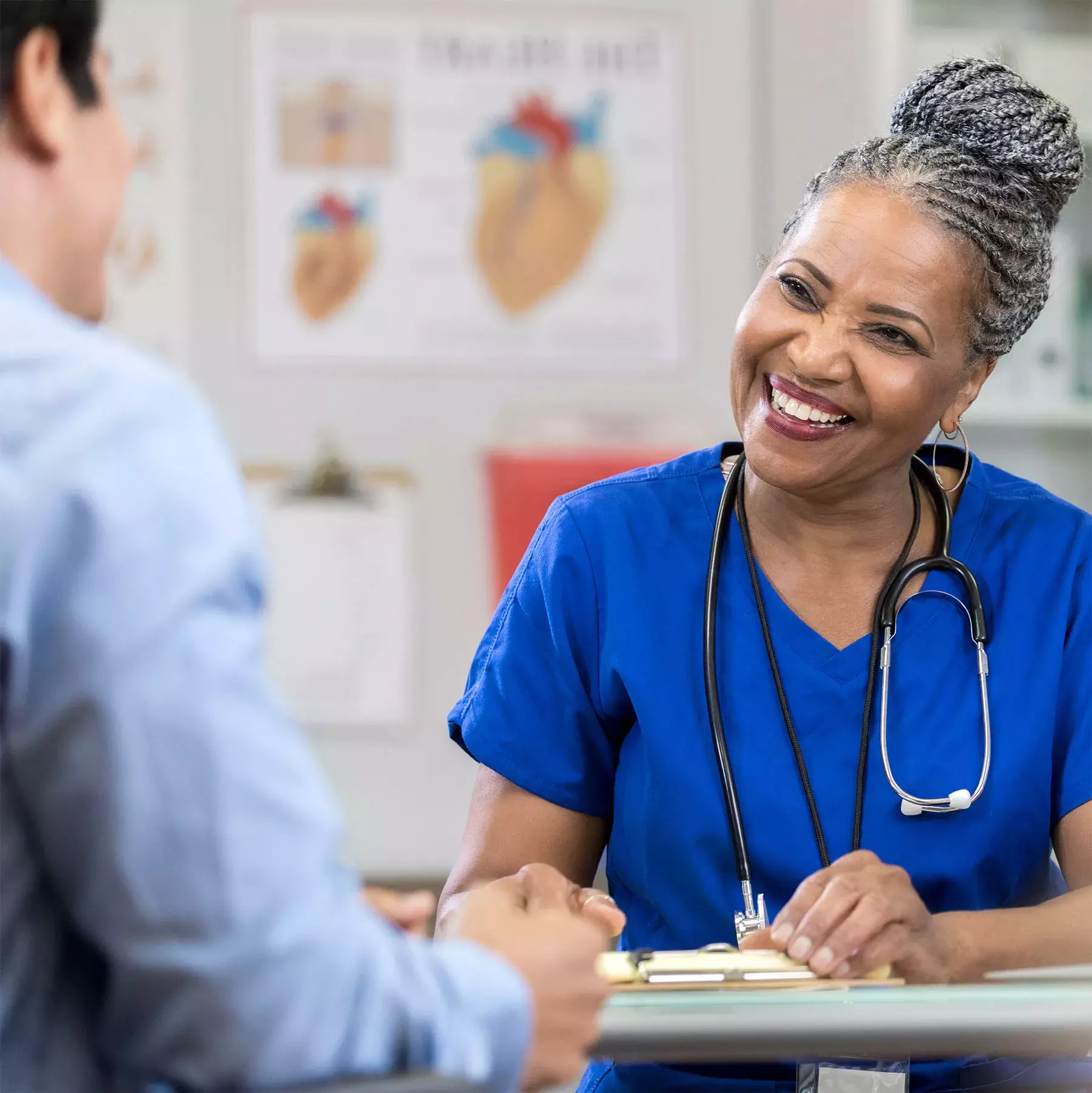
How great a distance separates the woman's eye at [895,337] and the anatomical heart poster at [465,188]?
1.16 m

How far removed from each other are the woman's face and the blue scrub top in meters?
0.13

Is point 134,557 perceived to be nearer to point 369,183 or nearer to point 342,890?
point 342,890

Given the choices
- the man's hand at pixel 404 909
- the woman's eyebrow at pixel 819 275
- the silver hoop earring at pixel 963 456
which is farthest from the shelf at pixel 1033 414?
the man's hand at pixel 404 909

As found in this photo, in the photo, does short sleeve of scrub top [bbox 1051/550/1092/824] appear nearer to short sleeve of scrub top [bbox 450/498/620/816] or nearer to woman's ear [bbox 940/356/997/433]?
woman's ear [bbox 940/356/997/433]

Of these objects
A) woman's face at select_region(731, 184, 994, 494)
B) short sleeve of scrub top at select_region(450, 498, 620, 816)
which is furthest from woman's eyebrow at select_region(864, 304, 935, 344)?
short sleeve of scrub top at select_region(450, 498, 620, 816)

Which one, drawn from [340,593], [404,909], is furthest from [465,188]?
[404,909]

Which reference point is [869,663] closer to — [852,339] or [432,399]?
[852,339]

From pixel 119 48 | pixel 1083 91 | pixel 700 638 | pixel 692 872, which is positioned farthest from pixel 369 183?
pixel 692 872

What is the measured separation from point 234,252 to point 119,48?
1.27 ft

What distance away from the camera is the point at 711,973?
0.96 meters

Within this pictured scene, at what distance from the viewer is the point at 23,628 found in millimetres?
580

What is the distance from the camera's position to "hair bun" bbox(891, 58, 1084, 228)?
1.37m

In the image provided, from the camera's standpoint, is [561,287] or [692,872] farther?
[561,287]

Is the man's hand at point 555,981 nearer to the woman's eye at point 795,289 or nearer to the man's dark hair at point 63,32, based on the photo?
the man's dark hair at point 63,32
